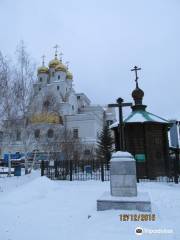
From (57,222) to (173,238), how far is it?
3180 mm

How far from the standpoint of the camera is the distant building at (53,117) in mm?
Answer: 22344

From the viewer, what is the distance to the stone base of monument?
810 centimetres

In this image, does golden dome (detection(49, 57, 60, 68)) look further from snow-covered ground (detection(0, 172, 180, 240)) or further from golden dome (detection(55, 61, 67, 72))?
snow-covered ground (detection(0, 172, 180, 240))

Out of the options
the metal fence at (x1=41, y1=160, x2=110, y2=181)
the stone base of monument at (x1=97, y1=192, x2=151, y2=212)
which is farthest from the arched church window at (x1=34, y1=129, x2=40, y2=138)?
the stone base of monument at (x1=97, y1=192, x2=151, y2=212)

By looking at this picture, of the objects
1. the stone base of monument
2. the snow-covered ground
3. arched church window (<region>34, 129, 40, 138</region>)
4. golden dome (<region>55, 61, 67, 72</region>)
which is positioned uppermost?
golden dome (<region>55, 61, 67, 72</region>)

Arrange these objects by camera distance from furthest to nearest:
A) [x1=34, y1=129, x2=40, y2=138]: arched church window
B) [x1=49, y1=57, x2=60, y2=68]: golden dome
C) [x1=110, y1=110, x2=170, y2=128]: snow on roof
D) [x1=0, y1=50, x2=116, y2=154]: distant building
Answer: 1. [x1=49, y1=57, x2=60, y2=68]: golden dome
2. [x1=34, y1=129, x2=40, y2=138]: arched church window
3. [x1=0, y1=50, x2=116, y2=154]: distant building
4. [x1=110, y1=110, x2=170, y2=128]: snow on roof

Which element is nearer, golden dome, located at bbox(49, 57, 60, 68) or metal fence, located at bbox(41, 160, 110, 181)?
metal fence, located at bbox(41, 160, 110, 181)

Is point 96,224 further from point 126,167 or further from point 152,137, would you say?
point 152,137

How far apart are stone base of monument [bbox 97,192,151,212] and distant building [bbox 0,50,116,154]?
1365cm

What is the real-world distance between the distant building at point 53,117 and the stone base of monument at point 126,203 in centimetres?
1365

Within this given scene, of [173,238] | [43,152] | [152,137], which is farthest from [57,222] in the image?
[43,152]

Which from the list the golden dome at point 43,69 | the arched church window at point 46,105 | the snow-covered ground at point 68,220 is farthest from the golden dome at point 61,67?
the snow-covered ground at point 68,220
